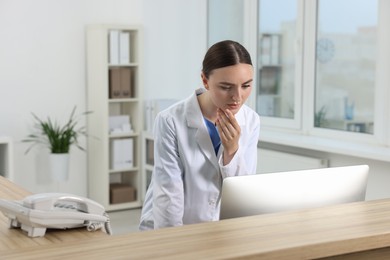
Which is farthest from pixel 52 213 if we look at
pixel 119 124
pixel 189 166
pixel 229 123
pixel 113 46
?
pixel 119 124

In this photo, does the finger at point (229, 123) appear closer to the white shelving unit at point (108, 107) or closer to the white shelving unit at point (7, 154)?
the white shelving unit at point (7, 154)

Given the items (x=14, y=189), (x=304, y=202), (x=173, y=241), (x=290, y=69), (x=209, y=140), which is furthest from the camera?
(x=290, y=69)

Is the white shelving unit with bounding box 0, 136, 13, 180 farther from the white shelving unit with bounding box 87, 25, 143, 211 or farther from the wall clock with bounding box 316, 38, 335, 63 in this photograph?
the wall clock with bounding box 316, 38, 335, 63

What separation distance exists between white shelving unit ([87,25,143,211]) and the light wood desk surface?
4.35 m

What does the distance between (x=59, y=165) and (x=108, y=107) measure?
0.78 m

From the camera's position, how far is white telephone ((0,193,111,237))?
1.82 metres

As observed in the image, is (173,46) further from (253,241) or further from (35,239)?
(253,241)

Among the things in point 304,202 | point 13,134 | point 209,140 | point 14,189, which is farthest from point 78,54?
point 304,202

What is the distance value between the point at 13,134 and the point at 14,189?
10.8ft

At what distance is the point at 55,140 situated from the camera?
568 cm

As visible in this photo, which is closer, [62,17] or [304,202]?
[304,202]

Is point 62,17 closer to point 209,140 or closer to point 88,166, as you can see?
point 88,166

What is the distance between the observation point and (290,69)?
5473mm

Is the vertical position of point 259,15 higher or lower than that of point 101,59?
higher
